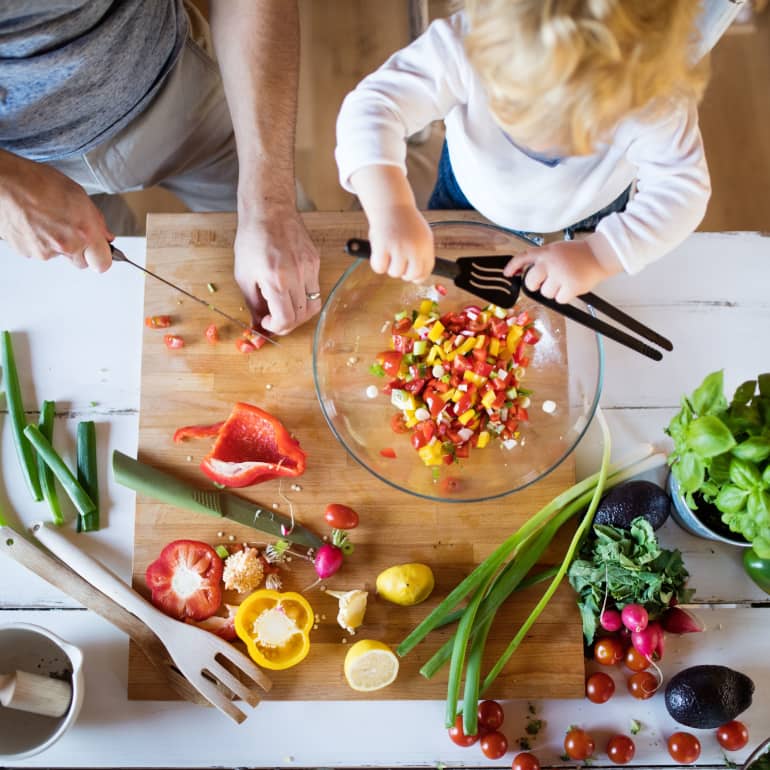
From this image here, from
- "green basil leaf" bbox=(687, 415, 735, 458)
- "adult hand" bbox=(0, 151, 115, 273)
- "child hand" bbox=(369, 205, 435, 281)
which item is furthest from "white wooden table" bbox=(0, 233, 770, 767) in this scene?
"child hand" bbox=(369, 205, 435, 281)

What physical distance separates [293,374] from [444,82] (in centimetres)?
59

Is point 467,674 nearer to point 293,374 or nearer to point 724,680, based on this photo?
point 724,680

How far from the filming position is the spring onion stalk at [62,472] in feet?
4.49

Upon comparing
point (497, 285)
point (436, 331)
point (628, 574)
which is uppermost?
point (497, 285)

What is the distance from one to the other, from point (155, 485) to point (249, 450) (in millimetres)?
181

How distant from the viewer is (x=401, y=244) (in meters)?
1.15

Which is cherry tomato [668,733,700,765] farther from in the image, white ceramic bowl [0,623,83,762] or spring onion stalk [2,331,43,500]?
spring onion stalk [2,331,43,500]

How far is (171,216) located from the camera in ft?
4.79

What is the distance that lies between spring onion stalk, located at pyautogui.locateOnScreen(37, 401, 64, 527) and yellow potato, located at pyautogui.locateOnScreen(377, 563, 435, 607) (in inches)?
24.5

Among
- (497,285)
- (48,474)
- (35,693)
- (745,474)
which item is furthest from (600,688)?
(48,474)

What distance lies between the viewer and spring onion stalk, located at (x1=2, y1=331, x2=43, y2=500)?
1.39 metres

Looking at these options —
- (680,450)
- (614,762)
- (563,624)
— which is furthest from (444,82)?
(614,762)

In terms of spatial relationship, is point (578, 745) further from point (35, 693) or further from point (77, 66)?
point (77, 66)

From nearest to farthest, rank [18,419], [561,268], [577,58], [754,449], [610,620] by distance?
1. [577,58]
2. [754,449]
3. [561,268]
4. [610,620]
5. [18,419]
